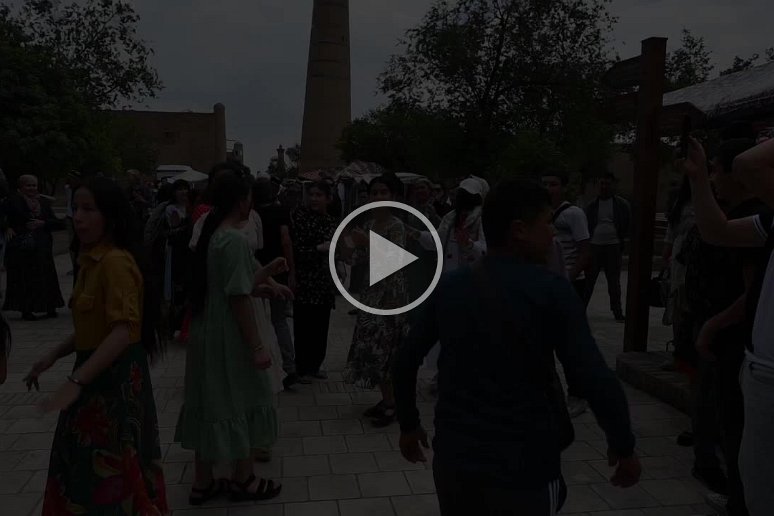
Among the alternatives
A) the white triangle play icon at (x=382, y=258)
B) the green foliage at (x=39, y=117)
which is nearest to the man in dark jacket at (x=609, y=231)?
the white triangle play icon at (x=382, y=258)

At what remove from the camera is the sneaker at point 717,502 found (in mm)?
3713

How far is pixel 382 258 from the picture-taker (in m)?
5.18

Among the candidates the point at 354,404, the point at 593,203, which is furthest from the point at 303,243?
the point at 593,203

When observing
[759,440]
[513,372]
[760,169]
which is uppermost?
[760,169]

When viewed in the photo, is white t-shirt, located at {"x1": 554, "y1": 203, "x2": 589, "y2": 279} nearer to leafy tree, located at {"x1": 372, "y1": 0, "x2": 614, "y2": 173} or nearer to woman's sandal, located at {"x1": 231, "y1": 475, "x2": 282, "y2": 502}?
woman's sandal, located at {"x1": 231, "y1": 475, "x2": 282, "y2": 502}

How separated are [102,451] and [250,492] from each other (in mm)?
1221

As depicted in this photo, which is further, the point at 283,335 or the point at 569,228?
the point at 283,335

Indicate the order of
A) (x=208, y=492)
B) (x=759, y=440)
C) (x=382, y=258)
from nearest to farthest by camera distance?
(x=759, y=440)
(x=208, y=492)
(x=382, y=258)

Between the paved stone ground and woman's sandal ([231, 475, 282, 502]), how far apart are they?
5cm

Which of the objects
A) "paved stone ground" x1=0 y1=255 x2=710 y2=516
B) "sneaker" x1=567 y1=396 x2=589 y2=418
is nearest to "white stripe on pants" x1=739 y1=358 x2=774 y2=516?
"paved stone ground" x1=0 y1=255 x2=710 y2=516

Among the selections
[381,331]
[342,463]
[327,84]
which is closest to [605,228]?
[381,331]

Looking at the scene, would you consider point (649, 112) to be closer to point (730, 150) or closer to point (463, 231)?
point (463, 231)

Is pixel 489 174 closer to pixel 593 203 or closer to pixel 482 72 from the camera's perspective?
pixel 482 72

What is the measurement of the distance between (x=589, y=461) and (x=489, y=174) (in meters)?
15.6
